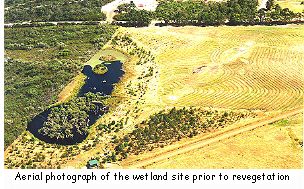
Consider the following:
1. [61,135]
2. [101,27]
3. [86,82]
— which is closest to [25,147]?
[61,135]

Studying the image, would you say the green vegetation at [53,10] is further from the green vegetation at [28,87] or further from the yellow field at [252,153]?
the yellow field at [252,153]

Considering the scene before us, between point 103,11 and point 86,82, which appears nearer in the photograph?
point 86,82

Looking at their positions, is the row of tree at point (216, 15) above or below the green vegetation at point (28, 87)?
above

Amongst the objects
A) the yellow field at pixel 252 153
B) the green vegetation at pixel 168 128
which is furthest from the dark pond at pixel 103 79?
the yellow field at pixel 252 153

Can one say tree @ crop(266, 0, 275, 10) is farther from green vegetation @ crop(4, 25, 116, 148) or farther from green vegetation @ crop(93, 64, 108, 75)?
green vegetation @ crop(93, 64, 108, 75)
